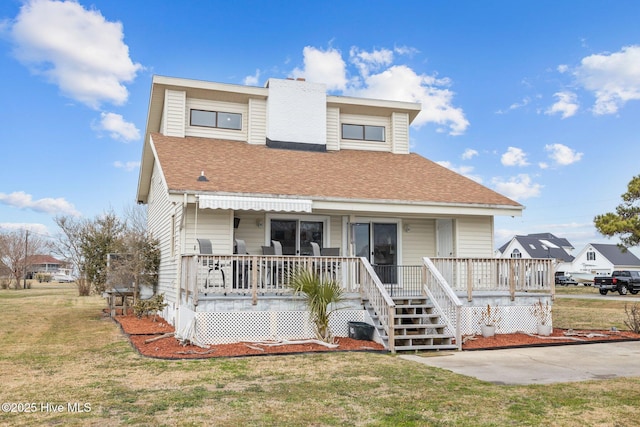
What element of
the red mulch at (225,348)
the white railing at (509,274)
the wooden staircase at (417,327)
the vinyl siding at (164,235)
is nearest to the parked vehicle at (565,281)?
the white railing at (509,274)

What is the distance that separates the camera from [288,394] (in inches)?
252

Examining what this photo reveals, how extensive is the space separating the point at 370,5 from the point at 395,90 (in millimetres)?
4168

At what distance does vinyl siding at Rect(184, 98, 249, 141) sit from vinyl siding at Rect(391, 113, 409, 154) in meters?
5.30

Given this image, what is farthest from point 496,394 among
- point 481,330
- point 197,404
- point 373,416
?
point 481,330

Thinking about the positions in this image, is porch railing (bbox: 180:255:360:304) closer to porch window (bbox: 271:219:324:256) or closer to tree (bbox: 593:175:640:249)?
porch window (bbox: 271:219:324:256)

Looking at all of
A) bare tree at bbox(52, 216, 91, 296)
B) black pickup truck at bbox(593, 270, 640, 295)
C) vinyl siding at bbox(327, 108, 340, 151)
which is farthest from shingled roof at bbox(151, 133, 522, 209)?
black pickup truck at bbox(593, 270, 640, 295)

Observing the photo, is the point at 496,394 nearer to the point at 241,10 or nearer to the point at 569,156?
the point at 241,10

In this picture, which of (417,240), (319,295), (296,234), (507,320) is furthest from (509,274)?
(296,234)

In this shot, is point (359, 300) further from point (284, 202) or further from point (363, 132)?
point (363, 132)

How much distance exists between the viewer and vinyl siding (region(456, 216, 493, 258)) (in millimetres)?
14805

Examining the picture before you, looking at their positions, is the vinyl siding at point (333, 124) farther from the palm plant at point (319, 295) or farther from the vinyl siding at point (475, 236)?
the palm plant at point (319, 295)

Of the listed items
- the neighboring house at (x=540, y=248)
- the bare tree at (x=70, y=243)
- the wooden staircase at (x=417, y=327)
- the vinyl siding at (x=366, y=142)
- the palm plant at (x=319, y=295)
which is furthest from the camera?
the neighboring house at (x=540, y=248)

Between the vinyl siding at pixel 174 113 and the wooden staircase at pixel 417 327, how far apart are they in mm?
8917

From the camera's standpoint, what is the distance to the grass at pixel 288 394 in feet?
17.6
